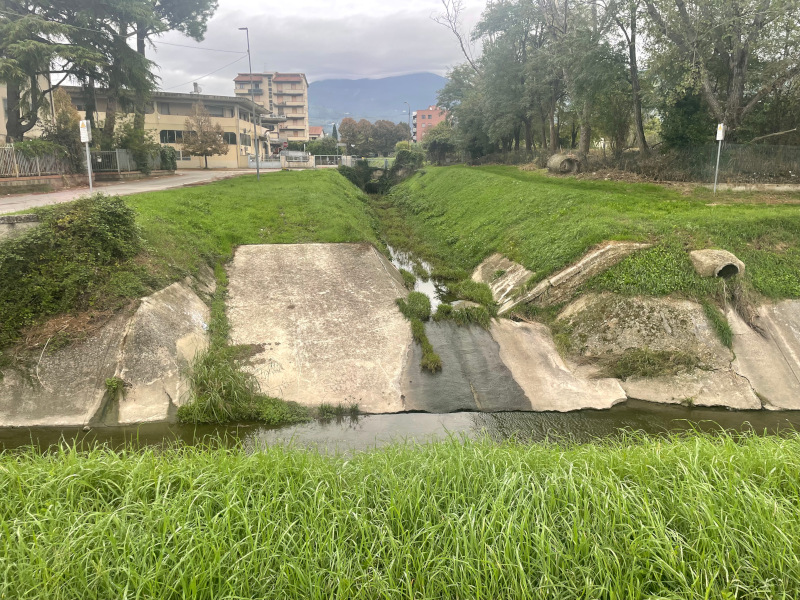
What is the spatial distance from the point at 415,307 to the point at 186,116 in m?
47.6

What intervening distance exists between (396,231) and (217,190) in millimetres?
9655

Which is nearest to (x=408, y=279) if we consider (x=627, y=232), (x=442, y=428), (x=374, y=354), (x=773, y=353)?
(x=374, y=354)

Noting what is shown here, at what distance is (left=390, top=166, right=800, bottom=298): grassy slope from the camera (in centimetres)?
1250

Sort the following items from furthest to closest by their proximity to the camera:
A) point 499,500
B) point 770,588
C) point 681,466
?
point 681,466 < point 499,500 < point 770,588

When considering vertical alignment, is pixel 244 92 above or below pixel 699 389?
above

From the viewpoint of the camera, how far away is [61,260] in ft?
36.6

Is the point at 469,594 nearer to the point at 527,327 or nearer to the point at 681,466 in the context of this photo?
the point at 681,466

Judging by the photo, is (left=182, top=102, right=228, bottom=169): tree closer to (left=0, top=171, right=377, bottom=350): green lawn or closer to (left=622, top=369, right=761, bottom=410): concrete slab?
(left=0, top=171, right=377, bottom=350): green lawn

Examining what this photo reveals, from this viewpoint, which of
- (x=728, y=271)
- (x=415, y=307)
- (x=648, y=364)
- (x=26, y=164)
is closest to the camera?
(x=648, y=364)

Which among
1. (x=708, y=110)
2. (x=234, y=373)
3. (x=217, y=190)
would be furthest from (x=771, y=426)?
(x=217, y=190)

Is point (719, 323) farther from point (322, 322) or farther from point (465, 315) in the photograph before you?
point (322, 322)

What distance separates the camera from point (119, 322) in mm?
10906

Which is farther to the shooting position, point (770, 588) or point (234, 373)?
point (234, 373)

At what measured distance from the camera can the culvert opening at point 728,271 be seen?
39.8ft
